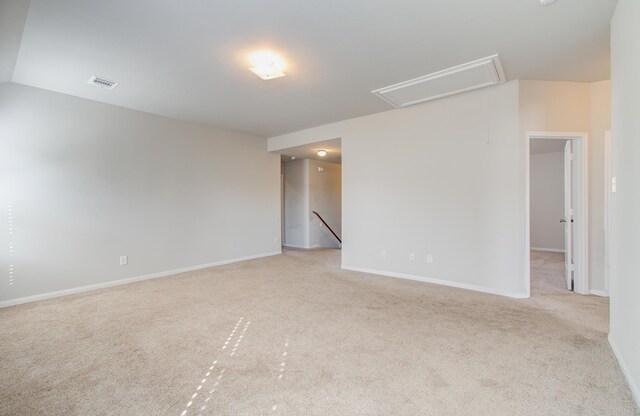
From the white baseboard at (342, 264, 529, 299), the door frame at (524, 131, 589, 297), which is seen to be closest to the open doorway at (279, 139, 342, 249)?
the white baseboard at (342, 264, 529, 299)

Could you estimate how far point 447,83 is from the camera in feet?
11.6

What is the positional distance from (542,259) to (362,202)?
4172 millimetres

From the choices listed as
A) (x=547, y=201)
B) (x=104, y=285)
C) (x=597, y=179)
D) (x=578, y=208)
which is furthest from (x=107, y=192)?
(x=547, y=201)

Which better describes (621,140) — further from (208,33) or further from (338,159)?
(338,159)

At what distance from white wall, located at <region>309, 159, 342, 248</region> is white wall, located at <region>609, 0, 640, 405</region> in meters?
6.06

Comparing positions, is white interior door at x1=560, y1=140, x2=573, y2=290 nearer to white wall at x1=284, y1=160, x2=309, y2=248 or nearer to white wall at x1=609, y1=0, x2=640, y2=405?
white wall at x1=609, y1=0, x2=640, y2=405

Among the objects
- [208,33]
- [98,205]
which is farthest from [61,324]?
[208,33]

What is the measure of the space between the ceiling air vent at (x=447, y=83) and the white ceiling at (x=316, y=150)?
1791mm

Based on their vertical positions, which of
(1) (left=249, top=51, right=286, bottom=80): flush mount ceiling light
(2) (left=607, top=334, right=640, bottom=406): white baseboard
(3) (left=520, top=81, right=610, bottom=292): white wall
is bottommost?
(2) (left=607, top=334, right=640, bottom=406): white baseboard

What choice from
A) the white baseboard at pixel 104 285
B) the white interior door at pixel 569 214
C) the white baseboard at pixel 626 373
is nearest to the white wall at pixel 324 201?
the white baseboard at pixel 104 285

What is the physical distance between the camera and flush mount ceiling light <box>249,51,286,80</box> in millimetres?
2857

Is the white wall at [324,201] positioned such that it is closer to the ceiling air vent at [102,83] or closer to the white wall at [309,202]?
the white wall at [309,202]

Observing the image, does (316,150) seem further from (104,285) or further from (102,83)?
(104,285)

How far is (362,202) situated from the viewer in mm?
5039
